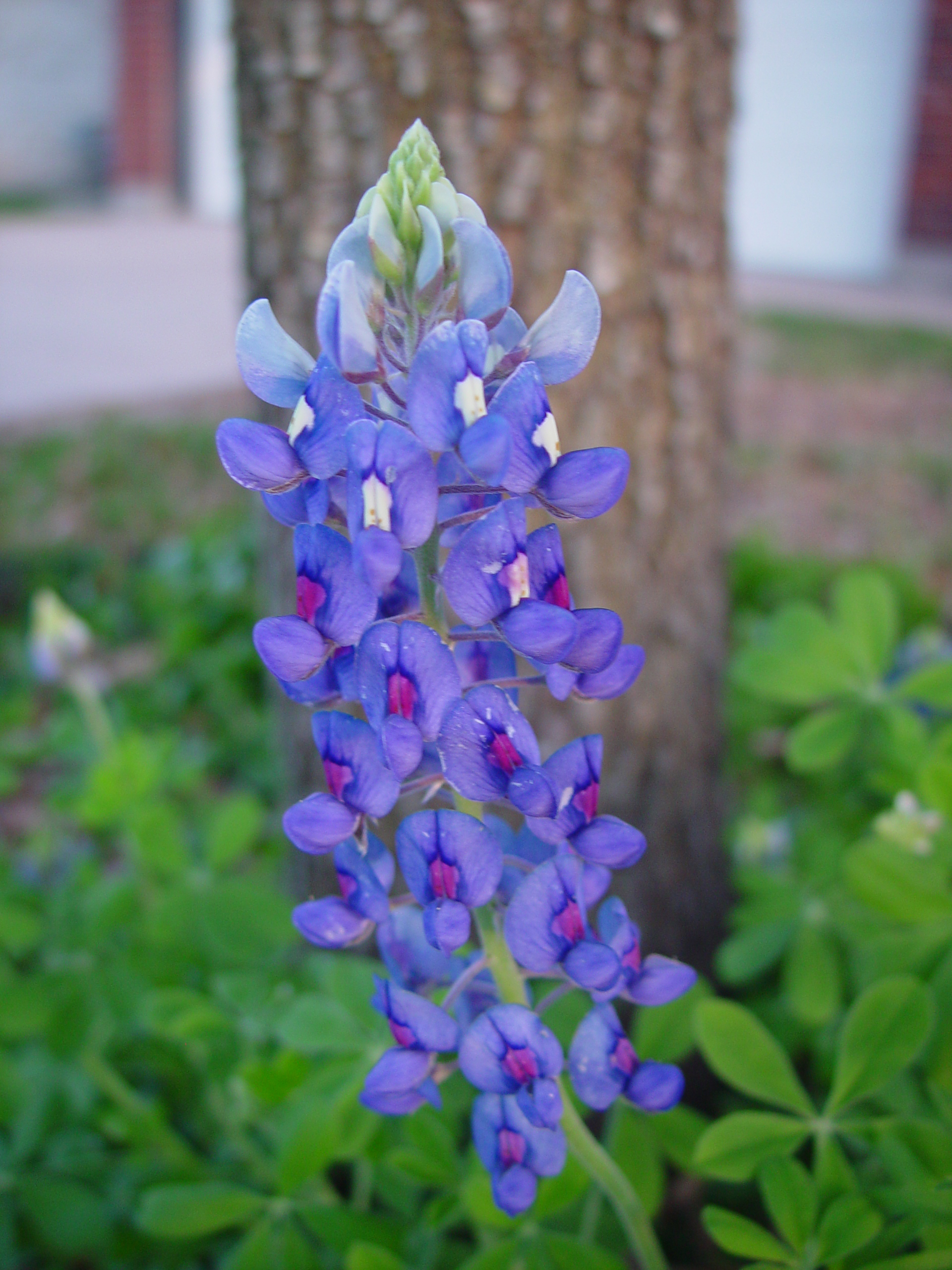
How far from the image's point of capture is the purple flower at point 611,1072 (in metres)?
0.79

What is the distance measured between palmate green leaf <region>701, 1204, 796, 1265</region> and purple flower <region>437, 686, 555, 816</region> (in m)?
0.46

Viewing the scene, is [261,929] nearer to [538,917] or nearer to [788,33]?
[538,917]

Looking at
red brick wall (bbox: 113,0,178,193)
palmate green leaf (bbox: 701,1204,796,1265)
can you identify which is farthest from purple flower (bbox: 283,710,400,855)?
red brick wall (bbox: 113,0,178,193)

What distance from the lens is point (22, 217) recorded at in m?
12.5

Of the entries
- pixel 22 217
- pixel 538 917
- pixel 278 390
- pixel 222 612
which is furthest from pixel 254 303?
pixel 22 217

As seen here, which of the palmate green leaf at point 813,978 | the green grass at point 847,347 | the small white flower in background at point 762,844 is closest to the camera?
the palmate green leaf at point 813,978

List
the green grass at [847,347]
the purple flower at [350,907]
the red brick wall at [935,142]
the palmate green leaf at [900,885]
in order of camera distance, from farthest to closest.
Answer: the red brick wall at [935,142]
the green grass at [847,347]
the palmate green leaf at [900,885]
the purple flower at [350,907]

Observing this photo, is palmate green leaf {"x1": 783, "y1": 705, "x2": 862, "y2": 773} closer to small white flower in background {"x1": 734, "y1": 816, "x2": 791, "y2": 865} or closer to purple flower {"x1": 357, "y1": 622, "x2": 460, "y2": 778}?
small white flower in background {"x1": 734, "y1": 816, "x2": 791, "y2": 865}

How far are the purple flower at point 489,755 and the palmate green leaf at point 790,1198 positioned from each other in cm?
52

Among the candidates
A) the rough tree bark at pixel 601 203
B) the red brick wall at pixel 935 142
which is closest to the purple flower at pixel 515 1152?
the rough tree bark at pixel 601 203

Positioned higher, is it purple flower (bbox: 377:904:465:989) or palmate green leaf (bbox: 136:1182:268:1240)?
purple flower (bbox: 377:904:465:989)

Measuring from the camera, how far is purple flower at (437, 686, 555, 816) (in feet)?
2.31

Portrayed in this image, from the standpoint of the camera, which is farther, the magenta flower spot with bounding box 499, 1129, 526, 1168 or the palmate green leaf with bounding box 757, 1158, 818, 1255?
the palmate green leaf with bounding box 757, 1158, 818, 1255

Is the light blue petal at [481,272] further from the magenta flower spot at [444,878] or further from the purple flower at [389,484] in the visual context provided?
the magenta flower spot at [444,878]
